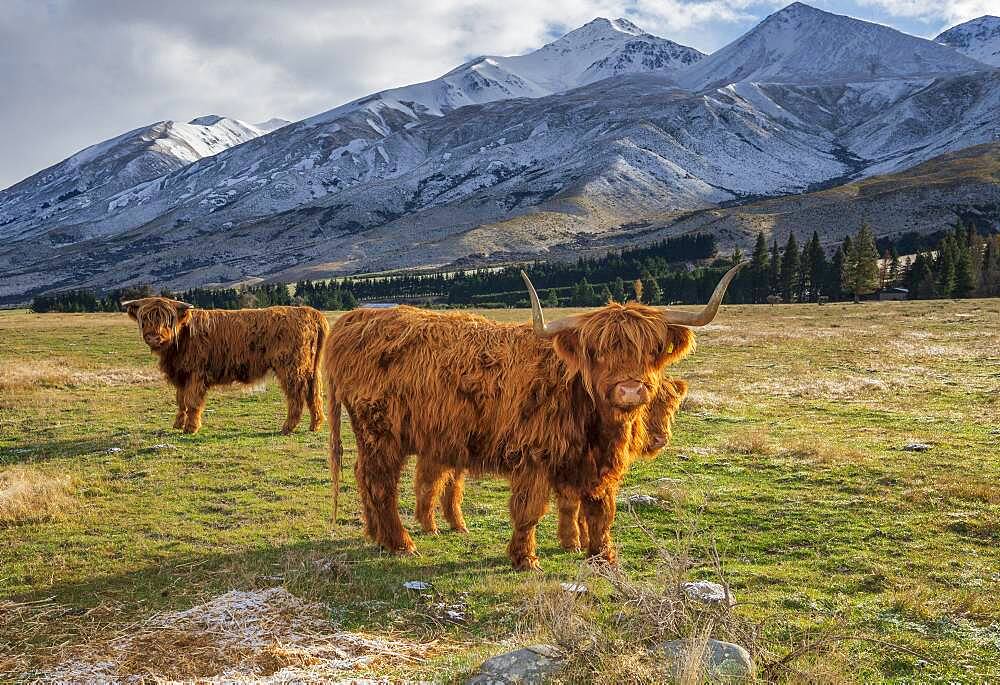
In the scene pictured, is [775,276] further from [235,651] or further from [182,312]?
[235,651]

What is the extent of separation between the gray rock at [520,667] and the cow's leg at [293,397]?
37.8 feet

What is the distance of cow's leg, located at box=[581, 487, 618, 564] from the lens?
7035 millimetres

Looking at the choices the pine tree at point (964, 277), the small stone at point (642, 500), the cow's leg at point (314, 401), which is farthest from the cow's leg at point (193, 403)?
the pine tree at point (964, 277)

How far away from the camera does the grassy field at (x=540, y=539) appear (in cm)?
528

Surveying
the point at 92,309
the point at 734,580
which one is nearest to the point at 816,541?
the point at 734,580

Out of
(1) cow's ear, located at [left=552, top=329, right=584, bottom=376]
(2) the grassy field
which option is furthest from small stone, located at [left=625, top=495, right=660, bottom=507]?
(1) cow's ear, located at [left=552, top=329, right=584, bottom=376]

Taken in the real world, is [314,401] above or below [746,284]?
below

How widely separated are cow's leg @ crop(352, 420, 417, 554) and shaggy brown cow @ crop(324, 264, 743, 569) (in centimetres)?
1

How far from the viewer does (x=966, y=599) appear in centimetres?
597

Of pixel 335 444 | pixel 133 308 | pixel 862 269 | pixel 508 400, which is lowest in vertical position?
pixel 335 444

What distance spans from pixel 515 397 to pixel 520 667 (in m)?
3.22

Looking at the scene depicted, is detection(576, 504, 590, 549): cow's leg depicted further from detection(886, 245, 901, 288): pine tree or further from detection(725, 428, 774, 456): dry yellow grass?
detection(886, 245, 901, 288): pine tree

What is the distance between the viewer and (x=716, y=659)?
4.20 meters

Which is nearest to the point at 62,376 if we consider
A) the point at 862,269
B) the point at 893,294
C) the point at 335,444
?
the point at 335,444
